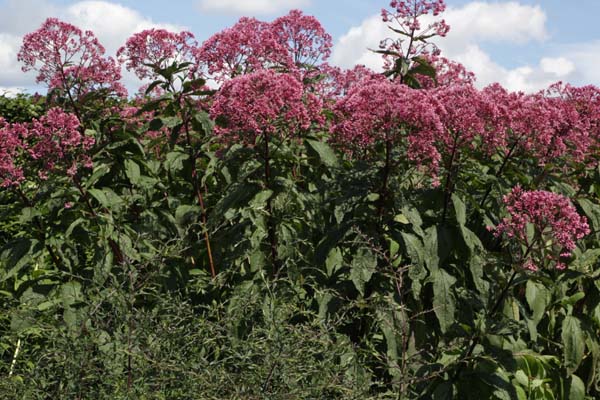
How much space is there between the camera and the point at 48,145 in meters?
4.60

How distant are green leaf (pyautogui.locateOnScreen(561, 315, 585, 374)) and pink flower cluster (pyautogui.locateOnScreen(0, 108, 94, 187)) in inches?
128

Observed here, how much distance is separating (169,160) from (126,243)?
759 mm

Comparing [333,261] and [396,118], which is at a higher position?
[396,118]

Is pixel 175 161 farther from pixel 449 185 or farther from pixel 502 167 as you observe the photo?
pixel 502 167

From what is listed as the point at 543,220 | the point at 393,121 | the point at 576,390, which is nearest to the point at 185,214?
Answer: the point at 393,121

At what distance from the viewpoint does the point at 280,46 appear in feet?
18.2

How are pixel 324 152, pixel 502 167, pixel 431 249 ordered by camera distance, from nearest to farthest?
1. pixel 431 249
2. pixel 324 152
3. pixel 502 167

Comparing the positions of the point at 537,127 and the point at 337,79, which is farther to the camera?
the point at 337,79

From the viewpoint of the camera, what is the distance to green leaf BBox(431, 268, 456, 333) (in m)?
4.29

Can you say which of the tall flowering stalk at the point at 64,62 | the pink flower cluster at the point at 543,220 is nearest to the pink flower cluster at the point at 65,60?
the tall flowering stalk at the point at 64,62

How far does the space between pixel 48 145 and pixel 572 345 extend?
11.7 ft

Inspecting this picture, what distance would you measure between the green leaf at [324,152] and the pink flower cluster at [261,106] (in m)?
0.24

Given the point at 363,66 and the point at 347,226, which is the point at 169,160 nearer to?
the point at 347,226

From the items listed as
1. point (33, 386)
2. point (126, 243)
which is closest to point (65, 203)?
point (126, 243)
